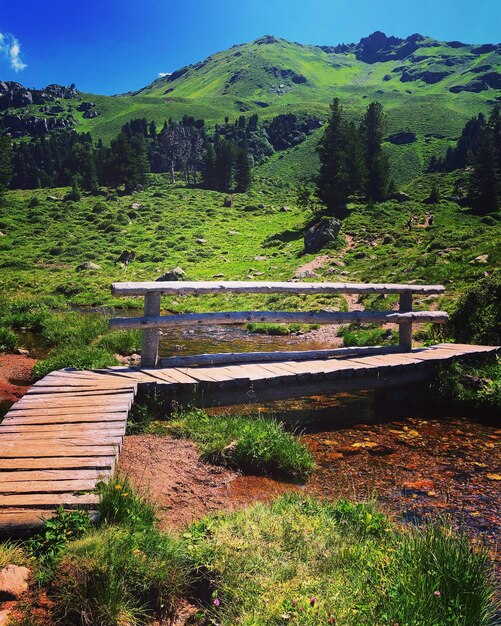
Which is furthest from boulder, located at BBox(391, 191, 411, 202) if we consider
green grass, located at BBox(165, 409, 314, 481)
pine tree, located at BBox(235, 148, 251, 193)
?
green grass, located at BBox(165, 409, 314, 481)

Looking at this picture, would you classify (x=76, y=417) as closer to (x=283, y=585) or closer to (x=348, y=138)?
(x=283, y=585)

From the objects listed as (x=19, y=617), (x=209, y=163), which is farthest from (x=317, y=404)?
(x=209, y=163)

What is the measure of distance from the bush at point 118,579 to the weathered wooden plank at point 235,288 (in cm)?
452

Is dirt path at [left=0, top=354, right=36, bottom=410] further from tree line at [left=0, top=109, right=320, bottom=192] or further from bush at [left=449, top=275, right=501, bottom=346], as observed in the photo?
tree line at [left=0, top=109, right=320, bottom=192]

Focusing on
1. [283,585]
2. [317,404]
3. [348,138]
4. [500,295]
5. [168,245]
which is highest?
[348,138]

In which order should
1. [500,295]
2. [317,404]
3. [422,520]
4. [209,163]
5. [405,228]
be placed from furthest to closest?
1. [209,163]
2. [405,228]
3. [500,295]
4. [317,404]
5. [422,520]

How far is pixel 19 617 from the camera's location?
2.54m

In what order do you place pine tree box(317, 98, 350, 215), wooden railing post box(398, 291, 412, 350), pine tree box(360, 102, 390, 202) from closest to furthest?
wooden railing post box(398, 291, 412, 350) → pine tree box(317, 98, 350, 215) → pine tree box(360, 102, 390, 202)

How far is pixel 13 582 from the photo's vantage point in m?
2.74

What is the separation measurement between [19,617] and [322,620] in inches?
71.0

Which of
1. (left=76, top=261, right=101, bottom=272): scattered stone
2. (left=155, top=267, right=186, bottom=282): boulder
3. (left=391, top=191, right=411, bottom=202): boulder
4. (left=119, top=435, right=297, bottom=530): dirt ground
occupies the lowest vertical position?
(left=119, top=435, right=297, bottom=530): dirt ground

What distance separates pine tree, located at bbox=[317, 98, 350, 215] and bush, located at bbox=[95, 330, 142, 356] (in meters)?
48.0

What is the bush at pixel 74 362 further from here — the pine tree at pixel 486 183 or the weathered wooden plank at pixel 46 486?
the pine tree at pixel 486 183

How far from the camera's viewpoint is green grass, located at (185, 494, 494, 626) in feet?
8.66
